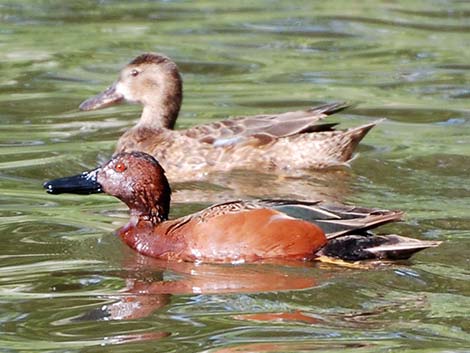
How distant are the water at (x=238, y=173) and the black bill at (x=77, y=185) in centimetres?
30

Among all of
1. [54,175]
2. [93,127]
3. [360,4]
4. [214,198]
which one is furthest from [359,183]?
[360,4]

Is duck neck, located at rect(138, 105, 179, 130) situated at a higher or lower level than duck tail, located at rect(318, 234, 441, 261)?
lower

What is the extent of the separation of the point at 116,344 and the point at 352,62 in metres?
8.85

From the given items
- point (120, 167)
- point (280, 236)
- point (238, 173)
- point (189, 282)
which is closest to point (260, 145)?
point (238, 173)

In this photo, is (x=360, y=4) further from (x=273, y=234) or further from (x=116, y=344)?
(x=116, y=344)

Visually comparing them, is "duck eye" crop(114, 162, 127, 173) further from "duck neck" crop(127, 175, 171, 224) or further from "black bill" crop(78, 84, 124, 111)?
"black bill" crop(78, 84, 124, 111)

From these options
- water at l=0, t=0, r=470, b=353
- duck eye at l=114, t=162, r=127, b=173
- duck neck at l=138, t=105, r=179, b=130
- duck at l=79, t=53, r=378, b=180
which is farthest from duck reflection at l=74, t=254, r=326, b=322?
duck neck at l=138, t=105, r=179, b=130

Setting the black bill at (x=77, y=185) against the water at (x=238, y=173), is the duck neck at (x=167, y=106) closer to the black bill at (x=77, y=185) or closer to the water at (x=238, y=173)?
the water at (x=238, y=173)

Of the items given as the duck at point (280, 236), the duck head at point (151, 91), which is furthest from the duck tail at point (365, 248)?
the duck head at point (151, 91)

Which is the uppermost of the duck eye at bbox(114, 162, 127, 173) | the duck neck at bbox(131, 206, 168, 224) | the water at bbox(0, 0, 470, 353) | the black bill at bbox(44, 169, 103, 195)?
the duck eye at bbox(114, 162, 127, 173)

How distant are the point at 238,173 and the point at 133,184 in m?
2.62

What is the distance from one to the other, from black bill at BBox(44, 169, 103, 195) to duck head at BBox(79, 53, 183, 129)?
3.34 metres

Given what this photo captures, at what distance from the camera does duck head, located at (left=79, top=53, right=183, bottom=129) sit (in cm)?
1302

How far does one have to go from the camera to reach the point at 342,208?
899cm
